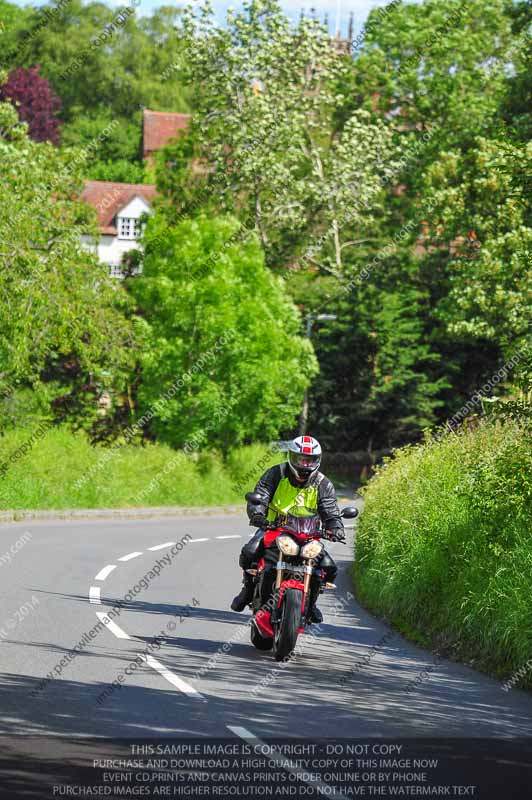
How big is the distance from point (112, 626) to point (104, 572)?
6186mm

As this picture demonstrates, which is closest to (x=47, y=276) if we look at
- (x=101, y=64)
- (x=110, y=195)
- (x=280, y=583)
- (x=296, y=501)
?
(x=296, y=501)

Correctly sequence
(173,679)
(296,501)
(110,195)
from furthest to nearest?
(110,195)
(296,501)
(173,679)

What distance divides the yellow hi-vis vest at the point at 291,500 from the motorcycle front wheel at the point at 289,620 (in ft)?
2.85

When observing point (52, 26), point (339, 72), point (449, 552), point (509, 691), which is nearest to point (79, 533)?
point (449, 552)

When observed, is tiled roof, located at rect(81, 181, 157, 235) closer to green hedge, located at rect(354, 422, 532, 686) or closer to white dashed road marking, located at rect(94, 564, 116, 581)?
white dashed road marking, located at rect(94, 564, 116, 581)

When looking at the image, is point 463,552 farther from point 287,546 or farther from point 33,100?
point 33,100

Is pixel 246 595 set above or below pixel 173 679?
above

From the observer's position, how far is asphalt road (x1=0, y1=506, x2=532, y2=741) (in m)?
8.84

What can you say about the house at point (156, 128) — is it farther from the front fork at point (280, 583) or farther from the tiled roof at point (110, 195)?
the front fork at point (280, 583)

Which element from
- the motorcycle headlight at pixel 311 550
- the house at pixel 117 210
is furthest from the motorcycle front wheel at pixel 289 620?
the house at pixel 117 210

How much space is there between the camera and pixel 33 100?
79.4m

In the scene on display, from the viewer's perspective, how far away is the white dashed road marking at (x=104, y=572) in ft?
62.4

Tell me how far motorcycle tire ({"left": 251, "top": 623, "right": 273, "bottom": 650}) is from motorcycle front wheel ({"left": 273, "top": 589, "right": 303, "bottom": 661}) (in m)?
0.85

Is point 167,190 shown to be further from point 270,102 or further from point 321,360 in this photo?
point 321,360
